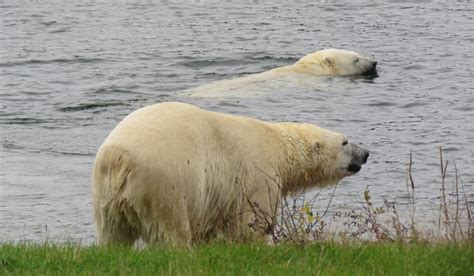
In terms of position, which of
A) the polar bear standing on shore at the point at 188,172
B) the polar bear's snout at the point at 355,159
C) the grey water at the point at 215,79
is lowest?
the grey water at the point at 215,79

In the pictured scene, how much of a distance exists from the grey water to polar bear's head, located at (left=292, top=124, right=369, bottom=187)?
193 cm

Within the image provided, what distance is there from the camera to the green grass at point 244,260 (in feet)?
21.6

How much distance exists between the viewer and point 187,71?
1962 centimetres

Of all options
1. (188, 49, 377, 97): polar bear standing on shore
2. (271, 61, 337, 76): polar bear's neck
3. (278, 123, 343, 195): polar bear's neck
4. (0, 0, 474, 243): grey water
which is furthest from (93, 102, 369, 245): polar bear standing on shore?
(271, 61, 337, 76): polar bear's neck

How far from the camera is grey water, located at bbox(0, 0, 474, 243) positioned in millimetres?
12492

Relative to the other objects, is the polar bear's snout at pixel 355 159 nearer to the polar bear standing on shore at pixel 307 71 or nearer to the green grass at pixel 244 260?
the green grass at pixel 244 260

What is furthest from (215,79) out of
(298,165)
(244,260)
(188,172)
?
(244,260)

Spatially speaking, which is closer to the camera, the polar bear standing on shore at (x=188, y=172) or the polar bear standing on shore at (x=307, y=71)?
the polar bear standing on shore at (x=188, y=172)

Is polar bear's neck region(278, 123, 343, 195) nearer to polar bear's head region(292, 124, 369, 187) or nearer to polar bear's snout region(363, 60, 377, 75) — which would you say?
polar bear's head region(292, 124, 369, 187)

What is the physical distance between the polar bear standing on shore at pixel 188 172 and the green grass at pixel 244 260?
22.2 inches

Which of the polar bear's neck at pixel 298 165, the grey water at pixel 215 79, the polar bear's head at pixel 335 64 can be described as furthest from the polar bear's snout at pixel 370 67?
the polar bear's neck at pixel 298 165

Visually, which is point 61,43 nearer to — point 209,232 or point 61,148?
point 61,148

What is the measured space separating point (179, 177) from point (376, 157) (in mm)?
6493

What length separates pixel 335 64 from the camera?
1853 cm
